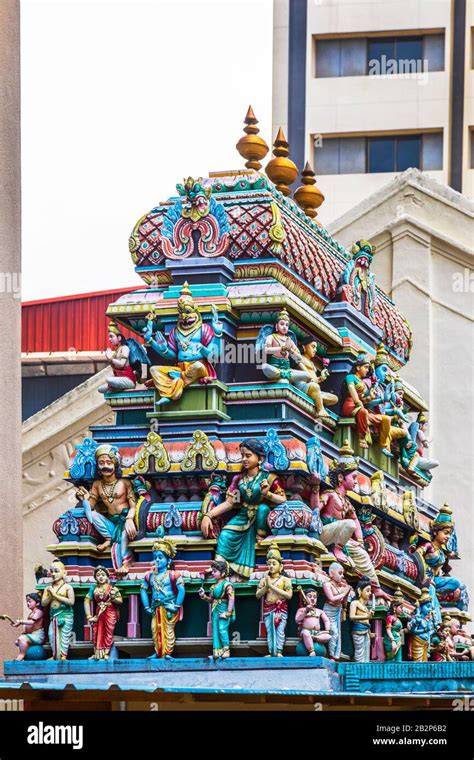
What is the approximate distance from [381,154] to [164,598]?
130 ft

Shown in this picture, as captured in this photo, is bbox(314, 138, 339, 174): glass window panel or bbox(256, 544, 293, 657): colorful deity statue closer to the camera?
bbox(256, 544, 293, 657): colorful deity statue

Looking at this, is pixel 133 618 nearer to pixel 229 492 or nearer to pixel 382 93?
pixel 229 492

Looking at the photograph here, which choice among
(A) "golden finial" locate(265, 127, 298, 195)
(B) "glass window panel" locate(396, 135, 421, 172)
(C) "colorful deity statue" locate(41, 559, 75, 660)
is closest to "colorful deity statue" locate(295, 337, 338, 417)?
(A) "golden finial" locate(265, 127, 298, 195)

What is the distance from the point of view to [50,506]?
4016cm

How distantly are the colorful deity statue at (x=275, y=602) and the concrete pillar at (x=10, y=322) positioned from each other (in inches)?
239

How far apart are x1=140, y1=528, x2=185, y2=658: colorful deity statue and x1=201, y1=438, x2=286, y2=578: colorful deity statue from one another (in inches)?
22.7

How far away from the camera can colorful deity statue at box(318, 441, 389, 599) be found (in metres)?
26.7

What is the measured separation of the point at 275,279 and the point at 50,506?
45.9 ft

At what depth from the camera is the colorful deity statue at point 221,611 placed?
25266mm

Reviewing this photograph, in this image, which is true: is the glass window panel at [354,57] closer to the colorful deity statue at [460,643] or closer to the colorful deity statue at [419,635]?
the colorful deity statue at [460,643]

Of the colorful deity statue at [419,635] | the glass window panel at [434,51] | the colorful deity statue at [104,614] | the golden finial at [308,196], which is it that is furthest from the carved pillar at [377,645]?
the glass window panel at [434,51]

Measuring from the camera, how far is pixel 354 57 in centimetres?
6412

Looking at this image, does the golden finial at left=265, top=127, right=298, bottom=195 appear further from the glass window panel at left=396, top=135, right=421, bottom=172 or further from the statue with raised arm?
the glass window panel at left=396, top=135, right=421, bottom=172
